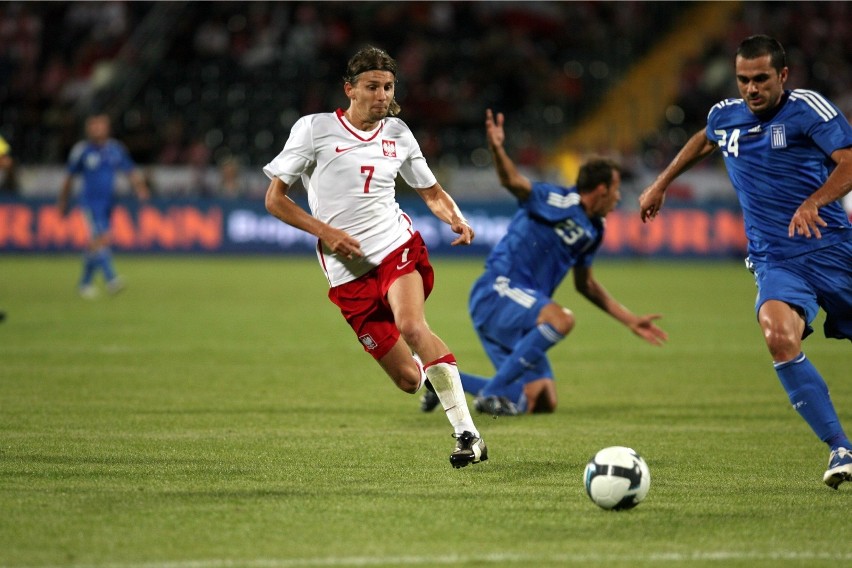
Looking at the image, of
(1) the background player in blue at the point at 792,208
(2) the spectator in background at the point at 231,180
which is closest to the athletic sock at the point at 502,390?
(1) the background player in blue at the point at 792,208

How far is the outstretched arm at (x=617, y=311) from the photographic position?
851 centimetres

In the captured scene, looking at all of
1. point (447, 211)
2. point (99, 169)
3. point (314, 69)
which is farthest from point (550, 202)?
point (314, 69)

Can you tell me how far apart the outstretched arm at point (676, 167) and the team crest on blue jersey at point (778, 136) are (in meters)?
0.45

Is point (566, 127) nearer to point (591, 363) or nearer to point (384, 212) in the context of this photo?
point (591, 363)

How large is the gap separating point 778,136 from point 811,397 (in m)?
1.34

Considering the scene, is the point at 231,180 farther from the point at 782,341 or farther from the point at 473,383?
the point at 782,341

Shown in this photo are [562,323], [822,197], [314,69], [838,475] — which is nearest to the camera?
[838,475]

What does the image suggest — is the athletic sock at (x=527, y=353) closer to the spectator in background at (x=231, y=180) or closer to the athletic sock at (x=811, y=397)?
the athletic sock at (x=811, y=397)

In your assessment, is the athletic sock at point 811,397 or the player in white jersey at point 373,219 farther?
the player in white jersey at point 373,219

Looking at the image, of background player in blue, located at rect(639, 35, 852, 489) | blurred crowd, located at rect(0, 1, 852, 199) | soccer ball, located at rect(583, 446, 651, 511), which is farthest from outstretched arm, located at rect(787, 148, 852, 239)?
blurred crowd, located at rect(0, 1, 852, 199)

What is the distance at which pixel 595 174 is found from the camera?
9031 millimetres

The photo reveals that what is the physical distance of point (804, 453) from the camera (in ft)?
23.5

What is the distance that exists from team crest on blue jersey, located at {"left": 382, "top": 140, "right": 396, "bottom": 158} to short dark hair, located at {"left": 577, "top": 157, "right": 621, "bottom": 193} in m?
2.45

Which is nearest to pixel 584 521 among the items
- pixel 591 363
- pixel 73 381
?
pixel 73 381
